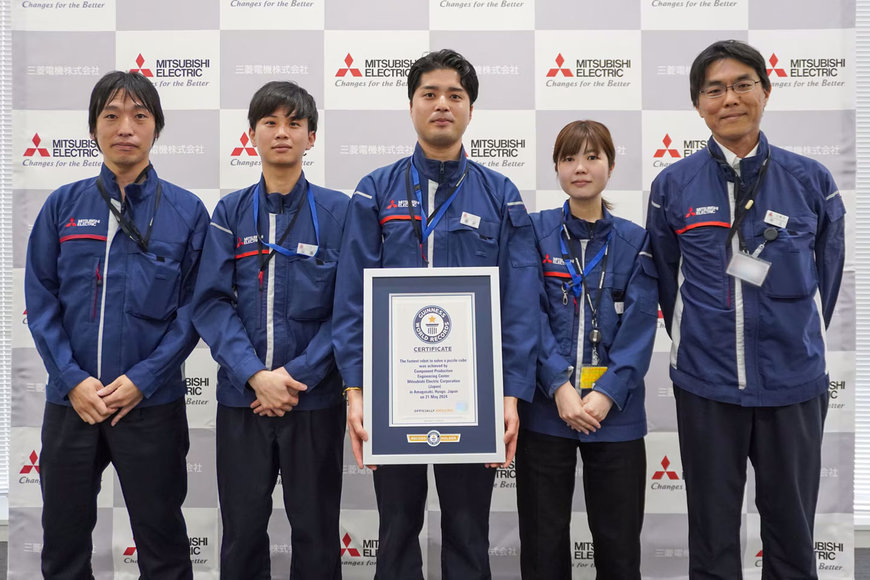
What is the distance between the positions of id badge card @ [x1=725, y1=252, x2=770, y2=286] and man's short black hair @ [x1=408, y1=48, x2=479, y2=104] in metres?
1.22

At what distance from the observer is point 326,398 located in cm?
257

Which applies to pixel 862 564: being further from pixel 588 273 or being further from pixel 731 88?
pixel 731 88

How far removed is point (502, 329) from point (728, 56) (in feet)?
4.63

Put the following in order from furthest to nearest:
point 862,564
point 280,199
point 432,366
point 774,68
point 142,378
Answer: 1. point 862,564
2. point 774,68
3. point 280,199
4. point 142,378
5. point 432,366

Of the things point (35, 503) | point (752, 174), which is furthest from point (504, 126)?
point (35, 503)

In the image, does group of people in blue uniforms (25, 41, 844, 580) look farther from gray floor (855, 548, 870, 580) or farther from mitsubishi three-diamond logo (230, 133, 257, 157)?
gray floor (855, 548, 870, 580)

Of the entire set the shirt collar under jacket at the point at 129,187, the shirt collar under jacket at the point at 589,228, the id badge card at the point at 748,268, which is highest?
the shirt collar under jacket at the point at 129,187

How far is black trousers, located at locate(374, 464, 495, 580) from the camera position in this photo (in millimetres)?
2352

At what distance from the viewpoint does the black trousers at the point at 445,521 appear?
2352 millimetres

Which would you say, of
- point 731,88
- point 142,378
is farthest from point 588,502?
point 142,378

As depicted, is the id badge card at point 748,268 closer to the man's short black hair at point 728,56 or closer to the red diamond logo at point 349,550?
the man's short black hair at point 728,56

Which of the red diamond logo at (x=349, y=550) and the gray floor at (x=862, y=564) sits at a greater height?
the red diamond logo at (x=349, y=550)

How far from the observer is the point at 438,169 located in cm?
251

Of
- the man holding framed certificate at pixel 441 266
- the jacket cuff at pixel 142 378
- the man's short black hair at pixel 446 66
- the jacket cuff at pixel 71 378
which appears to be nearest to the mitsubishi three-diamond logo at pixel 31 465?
the jacket cuff at pixel 71 378
